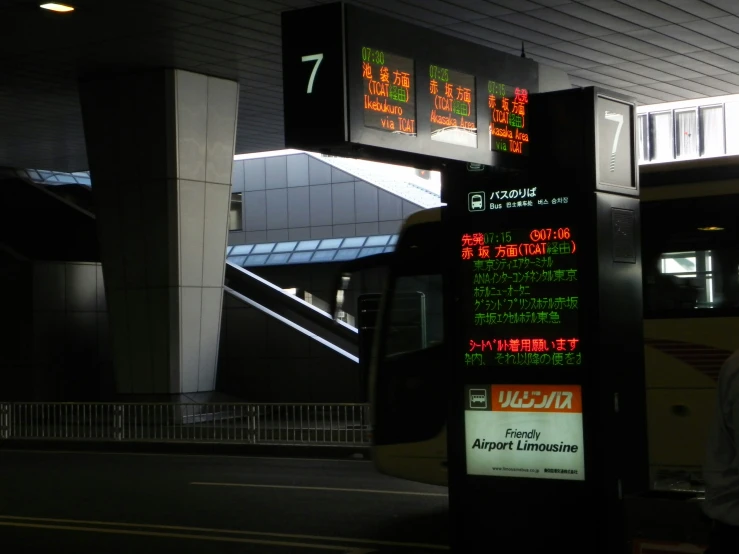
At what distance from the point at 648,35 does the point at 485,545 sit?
13829 mm

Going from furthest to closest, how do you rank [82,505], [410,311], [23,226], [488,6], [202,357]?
[23,226] < [202,357] < [488,6] < [82,505] < [410,311]

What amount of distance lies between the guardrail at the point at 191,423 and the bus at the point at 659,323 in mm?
6469

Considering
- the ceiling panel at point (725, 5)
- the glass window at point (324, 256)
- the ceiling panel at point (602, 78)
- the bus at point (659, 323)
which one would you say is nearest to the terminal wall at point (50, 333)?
the ceiling panel at point (602, 78)

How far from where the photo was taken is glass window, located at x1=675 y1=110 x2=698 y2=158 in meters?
31.6

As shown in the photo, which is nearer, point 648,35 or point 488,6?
point 488,6

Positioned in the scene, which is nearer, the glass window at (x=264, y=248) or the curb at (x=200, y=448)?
the curb at (x=200, y=448)

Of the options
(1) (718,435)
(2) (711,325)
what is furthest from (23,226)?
(1) (718,435)

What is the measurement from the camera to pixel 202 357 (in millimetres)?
24172

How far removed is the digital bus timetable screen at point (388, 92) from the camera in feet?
24.8

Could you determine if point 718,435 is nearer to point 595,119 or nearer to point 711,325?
point 595,119

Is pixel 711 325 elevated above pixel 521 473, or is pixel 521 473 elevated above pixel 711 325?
pixel 711 325

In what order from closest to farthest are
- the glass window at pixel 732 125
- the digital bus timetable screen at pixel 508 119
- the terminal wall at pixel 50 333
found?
the digital bus timetable screen at pixel 508 119 → the terminal wall at pixel 50 333 → the glass window at pixel 732 125

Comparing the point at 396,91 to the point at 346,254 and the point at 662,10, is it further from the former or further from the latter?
the point at 346,254

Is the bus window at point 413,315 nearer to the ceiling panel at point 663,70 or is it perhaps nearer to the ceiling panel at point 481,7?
the ceiling panel at point 481,7
